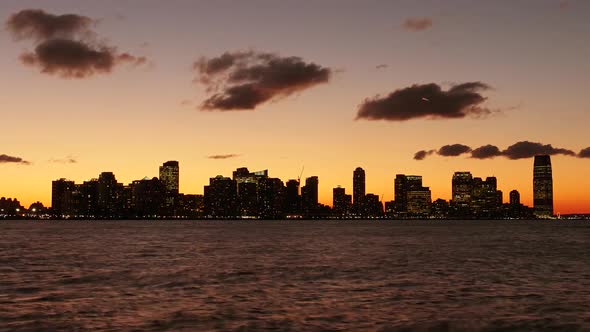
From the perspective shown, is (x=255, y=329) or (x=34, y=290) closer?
(x=255, y=329)

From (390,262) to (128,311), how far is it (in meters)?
46.3

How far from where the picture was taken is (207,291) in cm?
5088

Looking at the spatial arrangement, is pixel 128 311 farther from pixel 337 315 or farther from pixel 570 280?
pixel 570 280

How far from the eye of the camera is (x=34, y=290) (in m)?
51.5

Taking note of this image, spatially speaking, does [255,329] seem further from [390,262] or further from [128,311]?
[390,262]

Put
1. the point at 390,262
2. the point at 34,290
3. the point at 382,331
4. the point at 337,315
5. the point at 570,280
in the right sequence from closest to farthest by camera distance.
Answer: the point at 382,331 < the point at 337,315 < the point at 34,290 < the point at 570,280 < the point at 390,262

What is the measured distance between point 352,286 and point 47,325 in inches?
1011

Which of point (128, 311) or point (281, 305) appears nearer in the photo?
point (128, 311)

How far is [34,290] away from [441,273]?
122 ft

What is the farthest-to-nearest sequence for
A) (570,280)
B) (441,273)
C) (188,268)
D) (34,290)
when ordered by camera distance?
(188,268)
(441,273)
(570,280)
(34,290)

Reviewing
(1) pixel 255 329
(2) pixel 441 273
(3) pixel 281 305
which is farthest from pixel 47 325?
(2) pixel 441 273

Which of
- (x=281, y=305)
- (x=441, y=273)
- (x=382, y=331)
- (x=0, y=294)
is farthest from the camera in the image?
(x=441, y=273)

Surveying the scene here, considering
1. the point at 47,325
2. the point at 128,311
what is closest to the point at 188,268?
the point at 128,311

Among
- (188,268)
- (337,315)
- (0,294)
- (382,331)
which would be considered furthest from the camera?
(188,268)
